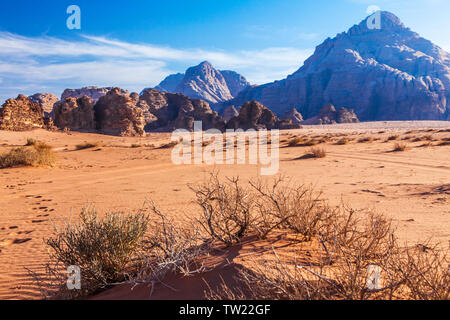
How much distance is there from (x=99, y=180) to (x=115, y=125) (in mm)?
26105

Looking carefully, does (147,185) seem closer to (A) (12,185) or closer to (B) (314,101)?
(A) (12,185)

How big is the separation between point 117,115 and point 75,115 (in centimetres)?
521

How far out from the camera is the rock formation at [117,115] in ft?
112

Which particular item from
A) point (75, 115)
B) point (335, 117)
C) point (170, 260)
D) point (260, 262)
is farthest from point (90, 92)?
point (260, 262)

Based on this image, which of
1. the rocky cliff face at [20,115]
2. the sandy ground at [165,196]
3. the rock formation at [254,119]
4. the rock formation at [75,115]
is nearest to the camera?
the sandy ground at [165,196]

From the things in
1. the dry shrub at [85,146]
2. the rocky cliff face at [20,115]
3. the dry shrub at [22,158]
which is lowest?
the dry shrub at [22,158]

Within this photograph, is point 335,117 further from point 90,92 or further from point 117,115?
point 90,92

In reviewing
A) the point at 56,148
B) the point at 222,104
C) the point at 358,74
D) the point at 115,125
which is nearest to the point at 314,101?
the point at 358,74

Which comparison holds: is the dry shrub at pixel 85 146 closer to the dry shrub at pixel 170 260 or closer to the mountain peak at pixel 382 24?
the dry shrub at pixel 170 260

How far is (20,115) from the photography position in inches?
1102

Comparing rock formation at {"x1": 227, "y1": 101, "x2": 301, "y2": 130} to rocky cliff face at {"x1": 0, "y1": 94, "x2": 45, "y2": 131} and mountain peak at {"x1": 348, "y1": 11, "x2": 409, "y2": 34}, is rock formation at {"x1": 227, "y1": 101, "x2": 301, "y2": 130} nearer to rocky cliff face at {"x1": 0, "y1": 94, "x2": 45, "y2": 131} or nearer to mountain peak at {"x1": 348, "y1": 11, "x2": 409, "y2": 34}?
rocky cliff face at {"x1": 0, "y1": 94, "x2": 45, "y2": 131}

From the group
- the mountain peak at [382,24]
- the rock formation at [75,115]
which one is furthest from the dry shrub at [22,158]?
the mountain peak at [382,24]

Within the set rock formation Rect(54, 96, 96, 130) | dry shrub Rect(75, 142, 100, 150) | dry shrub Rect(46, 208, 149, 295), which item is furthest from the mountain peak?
dry shrub Rect(46, 208, 149, 295)

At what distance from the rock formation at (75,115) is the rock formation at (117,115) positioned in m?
1.13
